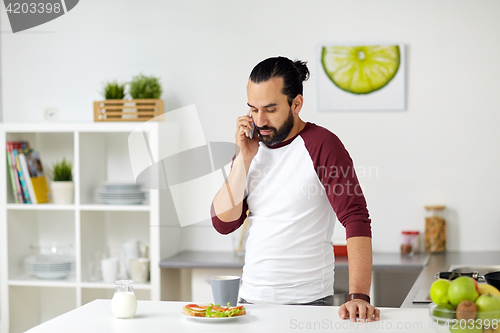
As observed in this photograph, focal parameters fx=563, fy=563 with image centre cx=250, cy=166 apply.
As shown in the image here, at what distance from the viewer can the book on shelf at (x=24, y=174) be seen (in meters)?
3.27

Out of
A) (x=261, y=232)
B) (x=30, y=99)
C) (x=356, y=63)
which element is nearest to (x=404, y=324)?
(x=261, y=232)

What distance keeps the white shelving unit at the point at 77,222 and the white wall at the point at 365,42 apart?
27 cm

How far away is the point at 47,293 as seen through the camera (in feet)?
11.8

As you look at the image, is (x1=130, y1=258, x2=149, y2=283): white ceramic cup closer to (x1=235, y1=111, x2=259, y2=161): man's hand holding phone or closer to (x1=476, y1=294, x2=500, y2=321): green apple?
(x1=235, y1=111, x2=259, y2=161): man's hand holding phone

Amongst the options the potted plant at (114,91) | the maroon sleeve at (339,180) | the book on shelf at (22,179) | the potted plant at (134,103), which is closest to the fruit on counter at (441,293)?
the maroon sleeve at (339,180)

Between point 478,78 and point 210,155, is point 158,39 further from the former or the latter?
point 478,78

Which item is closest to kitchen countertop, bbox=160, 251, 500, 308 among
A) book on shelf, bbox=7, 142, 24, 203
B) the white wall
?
the white wall

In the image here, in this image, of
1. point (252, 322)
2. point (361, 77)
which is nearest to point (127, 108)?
point (361, 77)

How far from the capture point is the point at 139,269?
319 cm

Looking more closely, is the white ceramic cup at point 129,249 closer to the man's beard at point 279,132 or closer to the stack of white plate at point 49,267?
the stack of white plate at point 49,267

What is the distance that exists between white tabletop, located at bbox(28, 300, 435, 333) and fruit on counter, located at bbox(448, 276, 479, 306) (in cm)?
21

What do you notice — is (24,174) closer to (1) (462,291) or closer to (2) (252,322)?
(2) (252,322)

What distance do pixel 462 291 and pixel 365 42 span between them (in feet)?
7.70

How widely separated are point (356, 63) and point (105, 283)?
→ 1.91 metres
